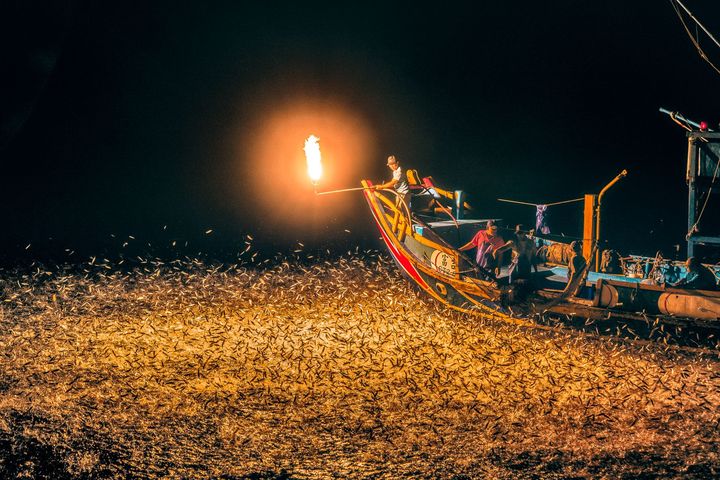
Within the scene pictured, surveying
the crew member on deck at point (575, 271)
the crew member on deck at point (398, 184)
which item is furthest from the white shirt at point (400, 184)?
the crew member on deck at point (575, 271)

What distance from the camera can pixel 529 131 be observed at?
23125 mm

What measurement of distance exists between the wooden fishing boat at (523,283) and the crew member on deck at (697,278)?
0.32 m

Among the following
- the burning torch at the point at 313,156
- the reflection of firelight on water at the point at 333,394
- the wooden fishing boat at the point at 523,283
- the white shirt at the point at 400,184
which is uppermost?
the burning torch at the point at 313,156

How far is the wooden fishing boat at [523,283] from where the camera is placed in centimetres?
879

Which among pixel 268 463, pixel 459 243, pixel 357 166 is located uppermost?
pixel 357 166

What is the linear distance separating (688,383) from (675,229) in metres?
13.3

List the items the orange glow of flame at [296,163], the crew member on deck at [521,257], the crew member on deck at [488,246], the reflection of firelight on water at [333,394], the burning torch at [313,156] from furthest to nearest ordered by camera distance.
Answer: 1. the orange glow of flame at [296,163]
2. the crew member on deck at [488,246]
3. the crew member on deck at [521,257]
4. the burning torch at [313,156]
5. the reflection of firelight on water at [333,394]

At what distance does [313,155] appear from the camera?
10023mm

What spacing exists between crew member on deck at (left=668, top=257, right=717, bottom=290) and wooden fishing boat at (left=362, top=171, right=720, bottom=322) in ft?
1.06

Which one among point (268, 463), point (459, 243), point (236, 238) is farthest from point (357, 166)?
point (268, 463)

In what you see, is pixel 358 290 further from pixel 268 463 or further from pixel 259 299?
pixel 268 463

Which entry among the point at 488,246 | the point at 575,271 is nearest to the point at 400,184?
the point at 488,246

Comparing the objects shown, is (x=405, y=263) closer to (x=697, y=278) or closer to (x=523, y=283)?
(x=523, y=283)

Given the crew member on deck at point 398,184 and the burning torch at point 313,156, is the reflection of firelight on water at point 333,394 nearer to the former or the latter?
the crew member on deck at point 398,184
